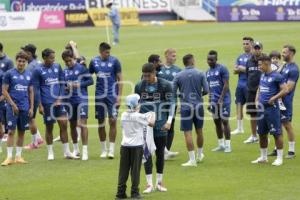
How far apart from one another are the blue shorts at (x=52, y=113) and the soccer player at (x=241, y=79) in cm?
484

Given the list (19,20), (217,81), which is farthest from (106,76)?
(19,20)

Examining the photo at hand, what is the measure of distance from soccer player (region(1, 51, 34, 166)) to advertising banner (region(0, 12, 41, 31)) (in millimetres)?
38334

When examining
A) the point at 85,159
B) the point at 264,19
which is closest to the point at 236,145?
the point at 85,159

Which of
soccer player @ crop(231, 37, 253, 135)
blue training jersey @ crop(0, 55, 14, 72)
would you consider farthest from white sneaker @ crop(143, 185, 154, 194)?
soccer player @ crop(231, 37, 253, 135)

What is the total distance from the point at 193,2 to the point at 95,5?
8908mm

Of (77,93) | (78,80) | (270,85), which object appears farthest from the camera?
(78,80)

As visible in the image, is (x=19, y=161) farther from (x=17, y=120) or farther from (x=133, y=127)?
(x=133, y=127)

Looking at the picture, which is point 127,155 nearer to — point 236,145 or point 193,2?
point 236,145

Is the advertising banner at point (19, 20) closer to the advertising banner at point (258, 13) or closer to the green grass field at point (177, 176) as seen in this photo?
the advertising banner at point (258, 13)

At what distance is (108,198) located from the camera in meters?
13.5

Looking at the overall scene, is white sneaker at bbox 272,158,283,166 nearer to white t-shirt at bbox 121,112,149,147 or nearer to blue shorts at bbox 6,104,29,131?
white t-shirt at bbox 121,112,149,147

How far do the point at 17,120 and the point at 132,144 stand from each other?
4284 millimetres

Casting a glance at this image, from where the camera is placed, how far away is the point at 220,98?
17844mm

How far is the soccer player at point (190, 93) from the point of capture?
16.1 meters
